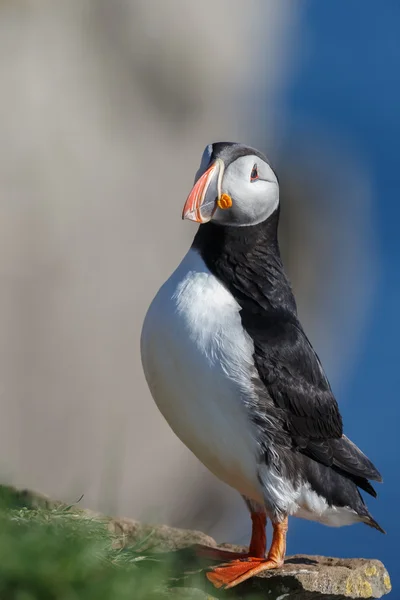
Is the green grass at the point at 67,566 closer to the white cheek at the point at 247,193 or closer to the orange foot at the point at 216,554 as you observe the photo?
the orange foot at the point at 216,554

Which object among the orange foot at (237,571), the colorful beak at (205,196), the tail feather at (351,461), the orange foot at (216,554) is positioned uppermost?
the colorful beak at (205,196)

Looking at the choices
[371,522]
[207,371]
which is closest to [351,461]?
[371,522]

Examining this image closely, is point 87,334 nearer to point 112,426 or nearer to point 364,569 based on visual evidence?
point 112,426

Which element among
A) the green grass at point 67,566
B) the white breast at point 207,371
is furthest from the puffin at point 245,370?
the green grass at point 67,566

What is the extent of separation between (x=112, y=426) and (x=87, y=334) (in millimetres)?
449

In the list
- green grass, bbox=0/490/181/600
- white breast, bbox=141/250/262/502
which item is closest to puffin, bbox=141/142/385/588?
white breast, bbox=141/250/262/502

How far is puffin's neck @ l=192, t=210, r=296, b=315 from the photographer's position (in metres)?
2.36

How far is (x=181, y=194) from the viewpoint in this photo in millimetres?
4535

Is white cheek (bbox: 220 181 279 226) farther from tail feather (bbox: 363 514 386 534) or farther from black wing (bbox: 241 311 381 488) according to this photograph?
tail feather (bbox: 363 514 386 534)

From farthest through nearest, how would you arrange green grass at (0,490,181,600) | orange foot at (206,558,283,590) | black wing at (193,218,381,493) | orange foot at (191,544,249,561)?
orange foot at (191,544,249,561) < black wing at (193,218,381,493) < orange foot at (206,558,283,590) < green grass at (0,490,181,600)

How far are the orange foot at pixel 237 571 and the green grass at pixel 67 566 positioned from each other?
193mm

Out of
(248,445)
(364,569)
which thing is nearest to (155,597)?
(248,445)

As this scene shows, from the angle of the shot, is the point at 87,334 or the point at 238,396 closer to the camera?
the point at 238,396

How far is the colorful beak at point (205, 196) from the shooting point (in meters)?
2.25
